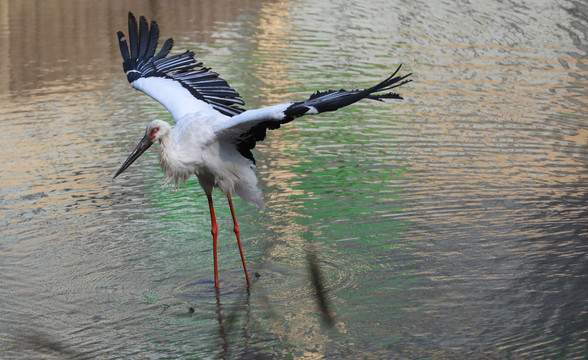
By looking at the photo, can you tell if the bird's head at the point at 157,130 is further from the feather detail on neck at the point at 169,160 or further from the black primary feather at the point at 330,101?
the black primary feather at the point at 330,101

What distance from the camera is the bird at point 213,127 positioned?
22.3ft

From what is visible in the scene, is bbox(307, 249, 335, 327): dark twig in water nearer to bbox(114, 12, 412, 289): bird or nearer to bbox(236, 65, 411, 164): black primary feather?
bbox(114, 12, 412, 289): bird

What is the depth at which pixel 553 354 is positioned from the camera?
20.3ft

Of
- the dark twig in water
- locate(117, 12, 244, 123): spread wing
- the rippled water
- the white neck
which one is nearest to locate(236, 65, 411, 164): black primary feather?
the white neck

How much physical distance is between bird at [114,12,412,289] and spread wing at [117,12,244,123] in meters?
0.01

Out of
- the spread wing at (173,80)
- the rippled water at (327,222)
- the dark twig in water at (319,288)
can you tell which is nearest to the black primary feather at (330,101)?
the dark twig in water at (319,288)

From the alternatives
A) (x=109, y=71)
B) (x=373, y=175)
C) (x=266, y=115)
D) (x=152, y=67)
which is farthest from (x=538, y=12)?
(x=266, y=115)

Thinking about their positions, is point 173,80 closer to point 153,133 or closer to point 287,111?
point 153,133

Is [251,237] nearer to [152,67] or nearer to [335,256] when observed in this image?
[335,256]

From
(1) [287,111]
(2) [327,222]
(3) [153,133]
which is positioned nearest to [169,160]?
(3) [153,133]

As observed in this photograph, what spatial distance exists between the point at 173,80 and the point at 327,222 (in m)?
2.19

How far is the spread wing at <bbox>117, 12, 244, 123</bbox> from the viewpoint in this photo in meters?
8.70

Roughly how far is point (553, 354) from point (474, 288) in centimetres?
127

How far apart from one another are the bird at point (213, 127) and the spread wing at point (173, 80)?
0.01 meters
